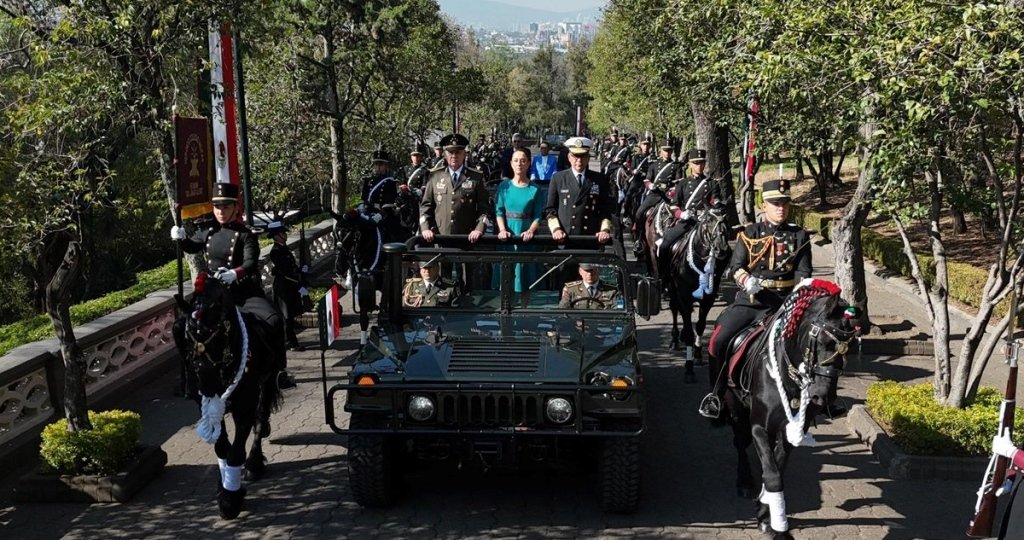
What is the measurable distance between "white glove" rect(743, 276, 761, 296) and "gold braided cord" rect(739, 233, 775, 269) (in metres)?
0.38

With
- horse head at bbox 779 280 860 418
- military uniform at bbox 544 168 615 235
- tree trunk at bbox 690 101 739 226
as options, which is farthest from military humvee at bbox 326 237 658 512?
tree trunk at bbox 690 101 739 226

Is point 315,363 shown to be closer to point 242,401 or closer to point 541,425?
point 242,401

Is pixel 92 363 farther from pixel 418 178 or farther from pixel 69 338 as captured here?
pixel 418 178

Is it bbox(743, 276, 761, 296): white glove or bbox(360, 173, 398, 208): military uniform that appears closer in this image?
bbox(743, 276, 761, 296): white glove

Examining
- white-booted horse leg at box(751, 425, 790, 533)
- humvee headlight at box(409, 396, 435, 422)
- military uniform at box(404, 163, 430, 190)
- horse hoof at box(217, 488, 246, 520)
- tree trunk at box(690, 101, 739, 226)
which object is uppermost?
tree trunk at box(690, 101, 739, 226)

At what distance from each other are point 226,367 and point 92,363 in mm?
4131

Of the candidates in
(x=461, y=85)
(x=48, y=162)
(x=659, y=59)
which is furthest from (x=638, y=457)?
(x=461, y=85)

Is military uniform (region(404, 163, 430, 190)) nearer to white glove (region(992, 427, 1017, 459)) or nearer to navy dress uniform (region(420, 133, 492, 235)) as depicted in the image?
navy dress uniform (region(420, 133, 492, 235))

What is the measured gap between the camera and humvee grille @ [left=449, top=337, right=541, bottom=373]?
23.2 feet

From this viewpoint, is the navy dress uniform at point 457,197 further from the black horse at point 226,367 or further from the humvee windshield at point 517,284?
the black horse at point 226,367

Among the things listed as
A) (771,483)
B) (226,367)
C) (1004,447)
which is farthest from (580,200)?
(1004,447)

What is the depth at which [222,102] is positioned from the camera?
36.8 ft

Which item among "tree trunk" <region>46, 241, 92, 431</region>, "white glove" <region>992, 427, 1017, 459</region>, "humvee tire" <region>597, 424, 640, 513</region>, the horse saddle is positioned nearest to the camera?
"white glove" <region>992, 427, 1017, 459</region>

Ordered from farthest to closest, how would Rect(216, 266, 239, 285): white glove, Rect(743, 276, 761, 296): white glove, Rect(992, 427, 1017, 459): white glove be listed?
Rect(743, 276, 761, 296): white glove < Rect(216, 266, 239, 285): white glove < Rect(992, 427, 1017, 459): white glove
